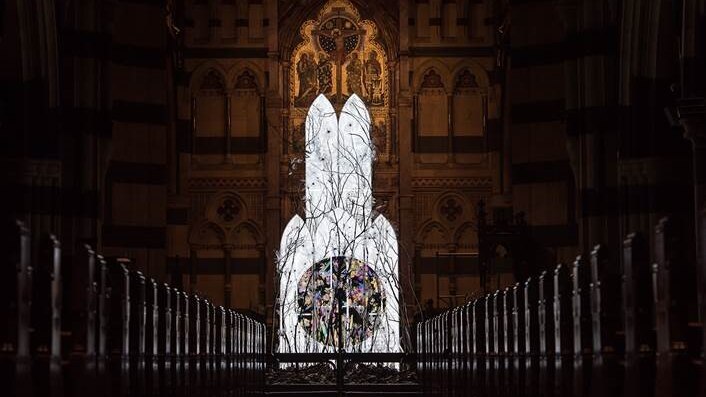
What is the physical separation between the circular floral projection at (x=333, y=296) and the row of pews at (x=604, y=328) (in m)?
17.1

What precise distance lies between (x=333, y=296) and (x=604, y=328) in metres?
22.4

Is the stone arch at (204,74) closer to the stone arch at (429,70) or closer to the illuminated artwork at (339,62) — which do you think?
the illuminated artwork at (339,62)

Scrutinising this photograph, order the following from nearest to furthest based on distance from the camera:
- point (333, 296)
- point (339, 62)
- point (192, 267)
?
1. point (333, 296)
2. point (192, 267)
3. point (339, 62)

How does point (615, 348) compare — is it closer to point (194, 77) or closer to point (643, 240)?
point (643, 240)

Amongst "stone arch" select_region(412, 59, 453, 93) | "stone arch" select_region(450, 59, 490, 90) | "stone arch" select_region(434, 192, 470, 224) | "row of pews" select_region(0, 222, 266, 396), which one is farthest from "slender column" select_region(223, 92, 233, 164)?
"row of pews" select_region(0, 222, 266, 396)

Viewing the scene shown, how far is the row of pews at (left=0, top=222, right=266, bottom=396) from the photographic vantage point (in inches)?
230

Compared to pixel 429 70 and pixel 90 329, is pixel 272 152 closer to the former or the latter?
pixel 429 70

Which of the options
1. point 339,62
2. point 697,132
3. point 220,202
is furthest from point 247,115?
point 697,132

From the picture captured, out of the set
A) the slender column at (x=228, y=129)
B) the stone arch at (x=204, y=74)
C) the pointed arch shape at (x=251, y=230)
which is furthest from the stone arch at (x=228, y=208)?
the stone arch at (x=204, y=74)

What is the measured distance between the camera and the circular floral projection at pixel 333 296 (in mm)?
29859

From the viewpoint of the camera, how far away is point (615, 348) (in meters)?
7.43

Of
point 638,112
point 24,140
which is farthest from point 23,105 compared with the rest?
point 638,112

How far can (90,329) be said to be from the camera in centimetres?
742

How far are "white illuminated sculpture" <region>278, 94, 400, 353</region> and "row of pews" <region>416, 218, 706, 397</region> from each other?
18202 millimetres
